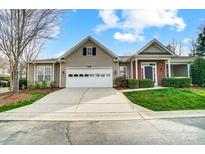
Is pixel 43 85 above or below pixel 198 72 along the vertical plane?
below

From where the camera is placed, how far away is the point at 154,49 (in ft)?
60.8

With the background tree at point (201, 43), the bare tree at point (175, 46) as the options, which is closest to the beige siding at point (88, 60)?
the background tree at point (201, 43)

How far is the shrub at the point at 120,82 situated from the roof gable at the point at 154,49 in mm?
3346

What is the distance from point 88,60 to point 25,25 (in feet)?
20.5

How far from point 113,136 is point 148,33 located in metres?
14.4

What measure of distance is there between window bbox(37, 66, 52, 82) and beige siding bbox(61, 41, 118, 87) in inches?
73.1

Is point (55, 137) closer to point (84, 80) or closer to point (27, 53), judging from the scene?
point (84, 80)

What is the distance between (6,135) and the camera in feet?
17.2

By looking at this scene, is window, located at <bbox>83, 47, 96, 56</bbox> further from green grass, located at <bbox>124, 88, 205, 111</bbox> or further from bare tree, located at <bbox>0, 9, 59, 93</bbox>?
green grass, located at <bbox>124, 88, 205, 111</bbox>

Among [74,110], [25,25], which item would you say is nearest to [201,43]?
[25,25]

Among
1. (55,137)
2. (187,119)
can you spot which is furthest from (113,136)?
(187,119)

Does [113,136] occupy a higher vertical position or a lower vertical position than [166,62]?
lower

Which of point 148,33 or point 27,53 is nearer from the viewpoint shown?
point 148,33

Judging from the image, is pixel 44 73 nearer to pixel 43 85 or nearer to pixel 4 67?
pixel 43 85
